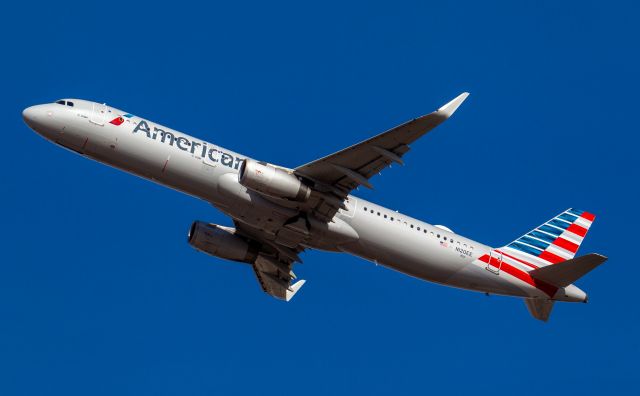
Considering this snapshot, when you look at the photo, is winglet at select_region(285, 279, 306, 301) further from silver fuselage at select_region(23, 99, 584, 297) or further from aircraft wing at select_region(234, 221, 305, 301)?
silver fuselage at select_region(23, 99, 584, 297)

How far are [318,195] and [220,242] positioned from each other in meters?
9.24

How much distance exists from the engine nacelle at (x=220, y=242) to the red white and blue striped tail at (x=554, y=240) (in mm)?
14628

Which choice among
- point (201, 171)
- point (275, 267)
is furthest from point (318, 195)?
point (275, 267)

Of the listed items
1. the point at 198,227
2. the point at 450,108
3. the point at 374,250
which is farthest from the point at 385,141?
the point at 198,227

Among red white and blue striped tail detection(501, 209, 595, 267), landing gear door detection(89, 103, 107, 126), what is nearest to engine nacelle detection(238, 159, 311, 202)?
landing gear door detection(89, 103, 107, 126)

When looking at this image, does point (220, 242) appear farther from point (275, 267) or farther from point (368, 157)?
point (368, 157)

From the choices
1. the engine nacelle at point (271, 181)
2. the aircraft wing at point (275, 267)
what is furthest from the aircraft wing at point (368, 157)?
the aircraft wing at point (275, 267)

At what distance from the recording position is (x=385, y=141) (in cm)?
4250

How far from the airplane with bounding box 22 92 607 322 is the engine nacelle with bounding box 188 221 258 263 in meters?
2.96

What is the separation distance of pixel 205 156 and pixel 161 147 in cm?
218

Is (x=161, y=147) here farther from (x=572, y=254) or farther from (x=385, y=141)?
(x=572, y=254)

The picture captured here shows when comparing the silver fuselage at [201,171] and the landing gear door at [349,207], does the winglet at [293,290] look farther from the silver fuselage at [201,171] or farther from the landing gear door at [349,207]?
the landing gear door at [349,207]

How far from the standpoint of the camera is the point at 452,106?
39906mm

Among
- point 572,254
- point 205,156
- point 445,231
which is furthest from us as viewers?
point 572,254
